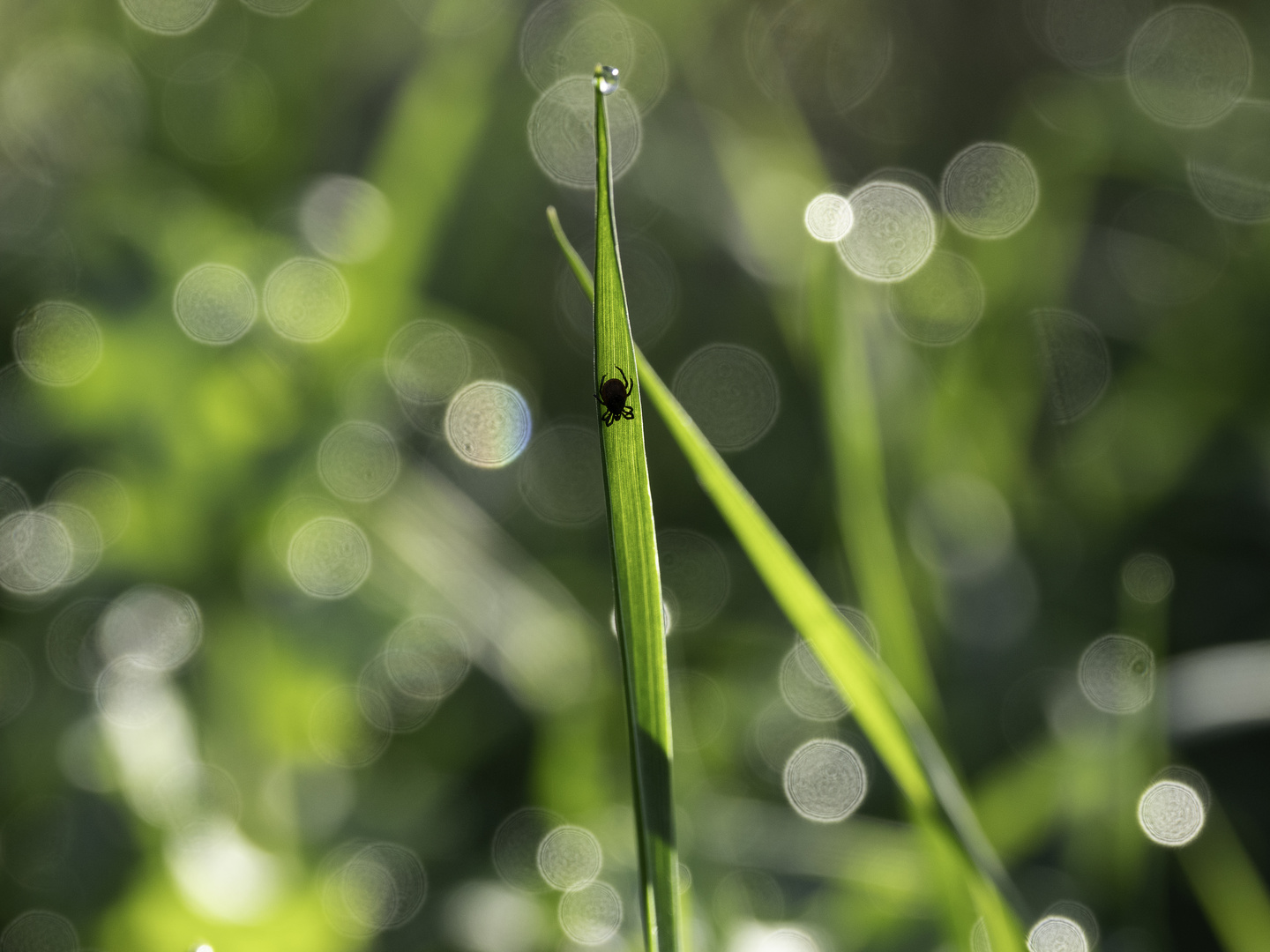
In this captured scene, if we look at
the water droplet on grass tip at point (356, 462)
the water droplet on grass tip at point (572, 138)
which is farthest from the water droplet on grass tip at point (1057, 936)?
the water droplet on grass tip at point (572, 138)

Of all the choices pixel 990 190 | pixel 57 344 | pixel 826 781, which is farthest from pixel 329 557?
pixel 990 190

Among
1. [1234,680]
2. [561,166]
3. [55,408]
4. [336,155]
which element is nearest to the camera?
[1234,680]

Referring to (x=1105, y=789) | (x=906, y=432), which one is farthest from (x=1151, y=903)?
(x=906, y=432)

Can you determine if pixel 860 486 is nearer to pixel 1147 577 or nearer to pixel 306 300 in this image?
pixel 1147 577

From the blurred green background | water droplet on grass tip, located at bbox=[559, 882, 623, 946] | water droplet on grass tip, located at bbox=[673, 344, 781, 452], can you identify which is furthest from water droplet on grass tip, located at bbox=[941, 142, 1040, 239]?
water droplet on grass tip, located at bbox=[559, 882, 623, 946]

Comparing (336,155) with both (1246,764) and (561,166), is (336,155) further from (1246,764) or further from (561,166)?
(1246,764)

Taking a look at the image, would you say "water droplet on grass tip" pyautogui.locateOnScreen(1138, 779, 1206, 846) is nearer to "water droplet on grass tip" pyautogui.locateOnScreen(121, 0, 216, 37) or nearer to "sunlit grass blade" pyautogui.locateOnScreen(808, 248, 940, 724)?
"sunlit grass blade" pyautogui.locateOnScreen(808, 248, 940, 724)
